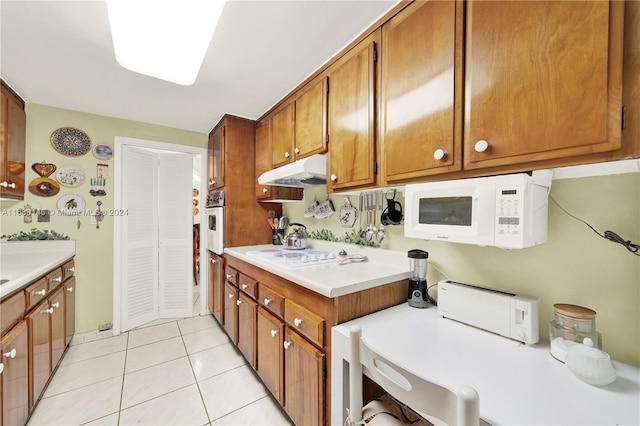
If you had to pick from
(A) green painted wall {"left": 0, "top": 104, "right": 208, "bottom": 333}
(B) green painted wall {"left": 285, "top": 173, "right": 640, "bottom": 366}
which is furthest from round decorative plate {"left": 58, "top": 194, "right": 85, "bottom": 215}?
(B) green painted wall {"left": 285, "top": 173, "right": 640, "bottom": 366}

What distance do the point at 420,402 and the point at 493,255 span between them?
2.76 feet

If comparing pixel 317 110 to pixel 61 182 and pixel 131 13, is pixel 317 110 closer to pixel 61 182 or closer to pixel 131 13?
pixel 131 13

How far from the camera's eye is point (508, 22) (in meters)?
0.84

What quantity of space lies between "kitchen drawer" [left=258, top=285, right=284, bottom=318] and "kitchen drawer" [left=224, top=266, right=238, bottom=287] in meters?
0.52

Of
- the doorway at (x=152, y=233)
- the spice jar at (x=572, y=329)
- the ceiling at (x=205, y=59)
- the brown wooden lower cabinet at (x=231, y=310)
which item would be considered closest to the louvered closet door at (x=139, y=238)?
the doorway at (x=152, y=233)

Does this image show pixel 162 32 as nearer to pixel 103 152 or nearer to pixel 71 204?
pixel 103 152

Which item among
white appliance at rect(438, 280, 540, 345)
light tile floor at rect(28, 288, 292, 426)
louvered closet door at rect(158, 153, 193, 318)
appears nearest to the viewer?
white appliance at rect(438, 280, 540, 345)

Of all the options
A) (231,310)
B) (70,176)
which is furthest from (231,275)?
(70,176)

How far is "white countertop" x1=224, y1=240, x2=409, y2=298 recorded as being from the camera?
113 cm

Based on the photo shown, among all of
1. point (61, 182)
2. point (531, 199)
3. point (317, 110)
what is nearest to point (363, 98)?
point (317, 110)

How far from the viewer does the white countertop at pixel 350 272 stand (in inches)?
44.4

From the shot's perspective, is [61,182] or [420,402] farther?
[61,182]

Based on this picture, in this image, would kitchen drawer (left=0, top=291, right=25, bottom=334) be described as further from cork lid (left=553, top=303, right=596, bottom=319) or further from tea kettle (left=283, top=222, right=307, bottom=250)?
cork lid (left=553, top=303, right=596, bottom=319)

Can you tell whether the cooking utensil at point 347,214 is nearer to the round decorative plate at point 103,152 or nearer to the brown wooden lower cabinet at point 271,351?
the brown wooden lower cabinet at point 271,351
